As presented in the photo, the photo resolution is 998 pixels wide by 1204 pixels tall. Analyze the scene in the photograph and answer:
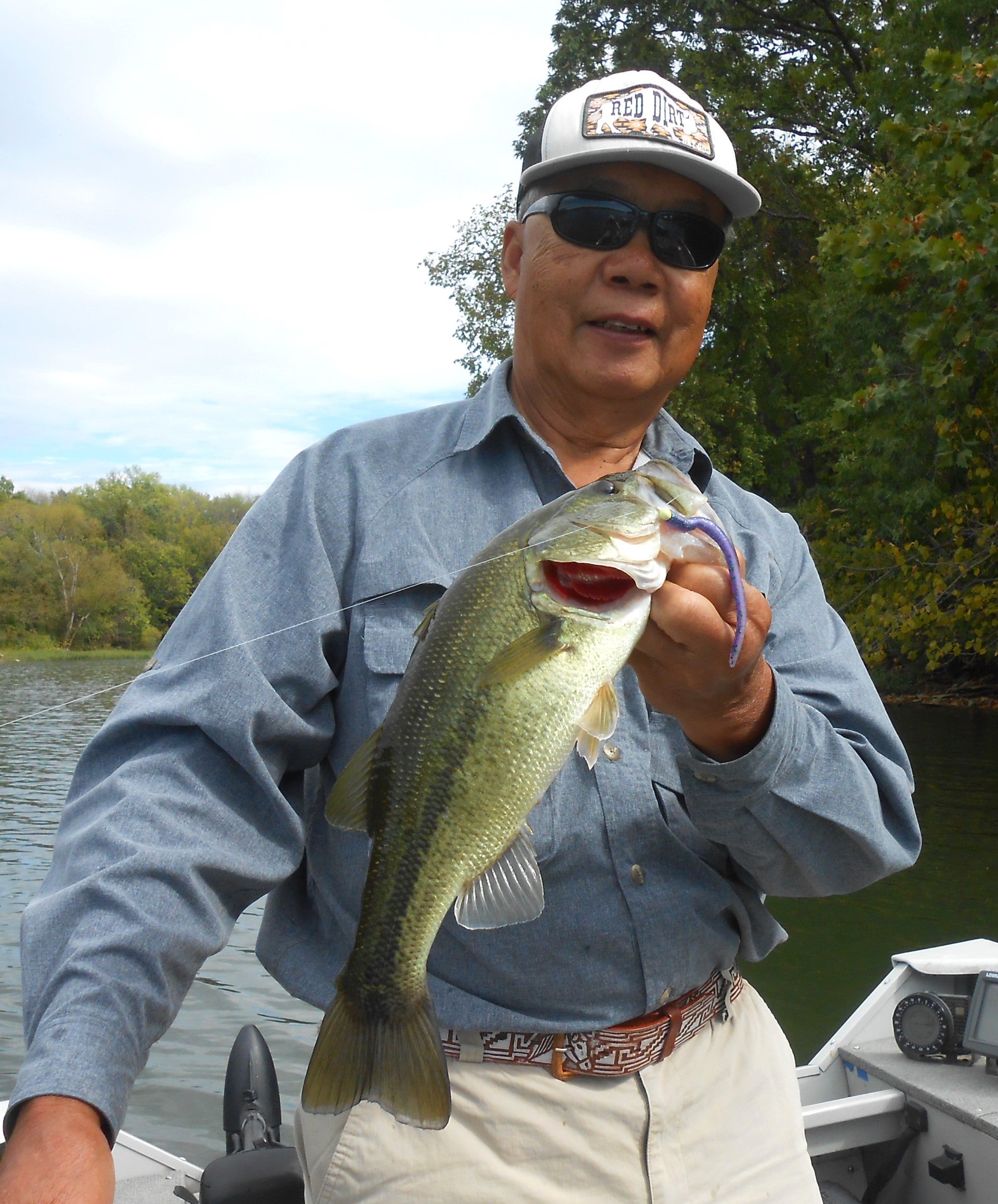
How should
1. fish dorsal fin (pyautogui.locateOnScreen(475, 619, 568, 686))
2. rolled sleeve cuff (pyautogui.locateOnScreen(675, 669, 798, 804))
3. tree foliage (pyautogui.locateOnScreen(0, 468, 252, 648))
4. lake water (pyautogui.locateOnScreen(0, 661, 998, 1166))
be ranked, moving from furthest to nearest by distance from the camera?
tree foliage (pyautogui.locateOnScreen(0, 468, 252, 648))
lake water (pyautogui.locateOnScreen(0, 661, 998, 1166))
rolled sleeve cuff (pyautogui.locateOnScreen(675, 669, 798, 804))
fish dorsal fin (pyautogui.locateOnScreen(475, 619, 568, 686))

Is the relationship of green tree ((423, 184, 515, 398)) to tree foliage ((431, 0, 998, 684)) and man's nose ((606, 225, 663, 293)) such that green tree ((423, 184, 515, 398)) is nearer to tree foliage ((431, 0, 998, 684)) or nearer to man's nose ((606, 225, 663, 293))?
tree foliage ((431, 0, 998, 684))

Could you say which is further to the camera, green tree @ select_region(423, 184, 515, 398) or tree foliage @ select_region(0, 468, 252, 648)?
green tree @ select_region(423, 184, 515, 398)

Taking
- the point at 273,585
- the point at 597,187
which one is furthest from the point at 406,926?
the point at 597,187

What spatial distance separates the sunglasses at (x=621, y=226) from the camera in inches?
100

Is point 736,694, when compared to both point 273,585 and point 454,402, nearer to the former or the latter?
point 273,585

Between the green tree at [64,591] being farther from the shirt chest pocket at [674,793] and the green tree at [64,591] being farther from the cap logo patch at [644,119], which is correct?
the shirt chest pocket at [674,793]

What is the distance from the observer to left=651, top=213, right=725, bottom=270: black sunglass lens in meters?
2.57

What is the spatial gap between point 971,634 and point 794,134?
11824 mm

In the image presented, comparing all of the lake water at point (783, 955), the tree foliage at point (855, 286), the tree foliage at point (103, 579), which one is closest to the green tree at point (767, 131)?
the tree foliage at point (855, 286)

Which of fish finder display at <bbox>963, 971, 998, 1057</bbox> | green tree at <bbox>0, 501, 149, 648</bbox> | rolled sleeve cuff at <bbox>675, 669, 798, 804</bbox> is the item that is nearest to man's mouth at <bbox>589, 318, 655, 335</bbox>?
rolled sleeve cuff at <bbox>675, 669, 798, 804</bbox>

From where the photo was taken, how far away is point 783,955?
418 inches

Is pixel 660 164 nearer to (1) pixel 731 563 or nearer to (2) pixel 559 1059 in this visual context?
(1) pixel 731 563

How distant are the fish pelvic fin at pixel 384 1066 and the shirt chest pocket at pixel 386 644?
0.59 m

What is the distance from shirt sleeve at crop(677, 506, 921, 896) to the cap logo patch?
3.57 feet
